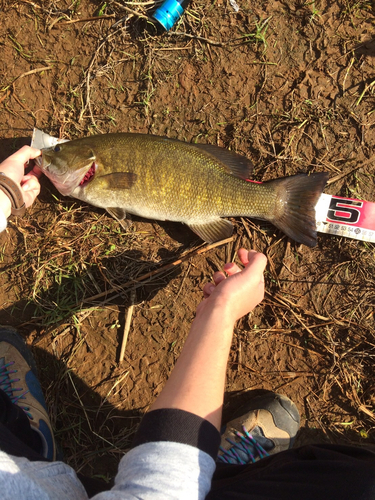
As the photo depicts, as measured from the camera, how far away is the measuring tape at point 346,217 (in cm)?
305

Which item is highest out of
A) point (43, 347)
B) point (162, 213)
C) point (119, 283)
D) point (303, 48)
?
point (303, 48)

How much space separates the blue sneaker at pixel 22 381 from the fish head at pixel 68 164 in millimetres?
1452

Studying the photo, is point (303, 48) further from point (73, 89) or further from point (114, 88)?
point (73, 89)

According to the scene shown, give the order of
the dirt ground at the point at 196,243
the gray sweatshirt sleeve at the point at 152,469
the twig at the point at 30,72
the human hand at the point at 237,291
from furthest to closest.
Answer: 1. the twig at the point at 30,72
2. the dirt ground at the point at 196,243
3. the human hand at the point at 237,291
4. the gray sweatshirt sleeve at the point at 152,469

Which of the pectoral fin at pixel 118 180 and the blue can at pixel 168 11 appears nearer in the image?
the pectoral fin at pixel 118 180

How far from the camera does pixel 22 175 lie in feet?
10.1

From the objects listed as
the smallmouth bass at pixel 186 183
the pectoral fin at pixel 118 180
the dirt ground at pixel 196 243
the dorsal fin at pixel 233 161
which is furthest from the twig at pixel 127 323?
the dorsal fin at pixel 233 161

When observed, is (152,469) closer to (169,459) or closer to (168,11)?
(169,459)

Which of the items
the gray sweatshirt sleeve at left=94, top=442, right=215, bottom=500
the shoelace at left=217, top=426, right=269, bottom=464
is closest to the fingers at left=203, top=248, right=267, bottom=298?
the gray sweatshirt sleeve at left=94, top=442, right=215, bottom=500

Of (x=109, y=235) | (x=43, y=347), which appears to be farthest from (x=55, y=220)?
(x=43, y=347)

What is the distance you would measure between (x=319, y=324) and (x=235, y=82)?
2.35m

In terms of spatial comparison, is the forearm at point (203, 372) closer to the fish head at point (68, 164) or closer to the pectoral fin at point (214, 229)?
the pectoral fin at point (214, 229)

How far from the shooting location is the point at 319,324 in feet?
10.3

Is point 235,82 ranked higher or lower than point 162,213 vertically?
higher
